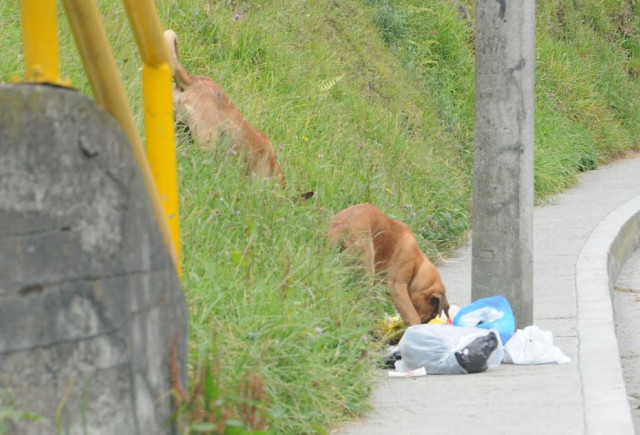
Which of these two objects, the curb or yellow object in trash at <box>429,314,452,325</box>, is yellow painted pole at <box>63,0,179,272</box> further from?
yellow object in trash at <box>429,314,452,325</box>

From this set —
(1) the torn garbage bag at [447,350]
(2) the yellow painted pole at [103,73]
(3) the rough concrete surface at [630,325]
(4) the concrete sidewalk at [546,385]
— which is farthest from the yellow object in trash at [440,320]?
(2) the yellow painted pole at [103,73]

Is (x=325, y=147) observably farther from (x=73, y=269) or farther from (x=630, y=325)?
(x=73, y=269)

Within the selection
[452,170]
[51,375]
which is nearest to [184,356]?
[51,375]

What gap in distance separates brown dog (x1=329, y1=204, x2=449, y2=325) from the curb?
89 cm

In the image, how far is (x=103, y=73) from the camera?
112 inches

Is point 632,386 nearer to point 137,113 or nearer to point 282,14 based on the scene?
point 137,113

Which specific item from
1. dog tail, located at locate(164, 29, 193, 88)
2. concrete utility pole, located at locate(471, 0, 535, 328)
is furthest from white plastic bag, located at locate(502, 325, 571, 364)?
dog tail, located at locate(164, 29, 193, 88)

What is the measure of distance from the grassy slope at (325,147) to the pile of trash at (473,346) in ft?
0.96

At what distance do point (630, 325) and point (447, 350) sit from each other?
2.56 meters

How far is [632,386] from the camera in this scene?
609 centimetres

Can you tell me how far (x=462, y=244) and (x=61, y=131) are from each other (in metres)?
7.25

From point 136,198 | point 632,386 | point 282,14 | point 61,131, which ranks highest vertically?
point 282,14

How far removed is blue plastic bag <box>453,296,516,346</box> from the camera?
228 inches

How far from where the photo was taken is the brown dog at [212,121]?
6.61 meters
